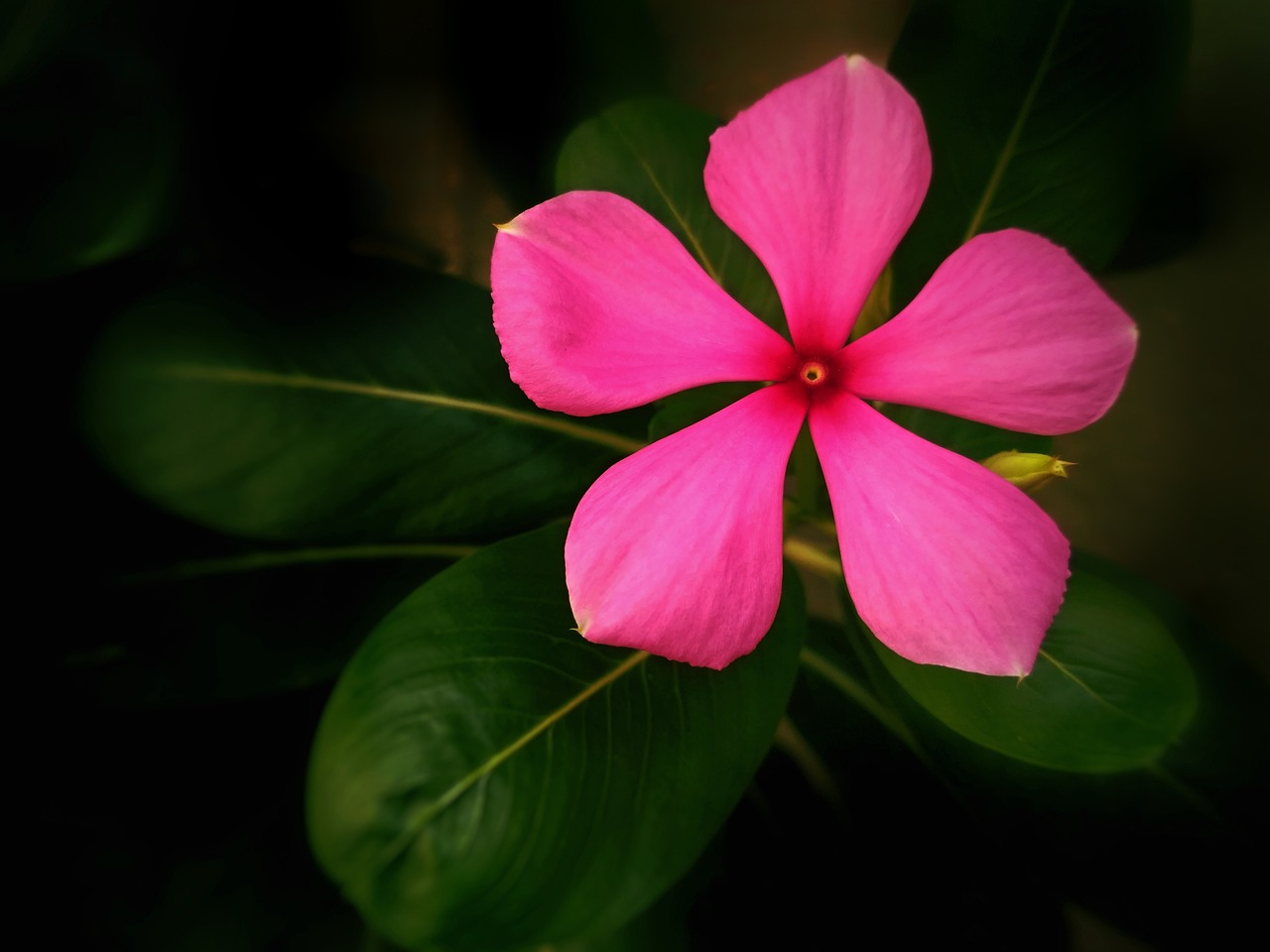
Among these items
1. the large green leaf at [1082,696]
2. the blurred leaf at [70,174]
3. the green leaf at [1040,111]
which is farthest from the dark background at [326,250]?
the large green leaf at [1082,696]

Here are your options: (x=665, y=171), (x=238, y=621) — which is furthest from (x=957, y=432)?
(x=238, y=621)

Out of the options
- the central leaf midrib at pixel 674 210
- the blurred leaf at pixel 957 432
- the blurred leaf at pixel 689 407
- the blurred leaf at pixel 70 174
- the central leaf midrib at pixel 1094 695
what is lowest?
the central leaf midrib at pixel 1094 695

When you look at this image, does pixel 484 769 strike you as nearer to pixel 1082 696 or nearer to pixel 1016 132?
pixel 1082 696

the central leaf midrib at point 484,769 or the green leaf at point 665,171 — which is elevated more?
the green leaf at point 665,171

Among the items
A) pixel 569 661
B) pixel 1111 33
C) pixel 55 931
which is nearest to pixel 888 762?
pixel 569 661

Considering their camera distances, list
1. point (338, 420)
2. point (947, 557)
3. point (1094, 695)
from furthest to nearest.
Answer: point (338, 420), point (1094, 695), point (947, 557)

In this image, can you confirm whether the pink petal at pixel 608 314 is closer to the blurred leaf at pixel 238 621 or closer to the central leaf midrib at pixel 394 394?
the central leaf midrib at pixel 394 394
